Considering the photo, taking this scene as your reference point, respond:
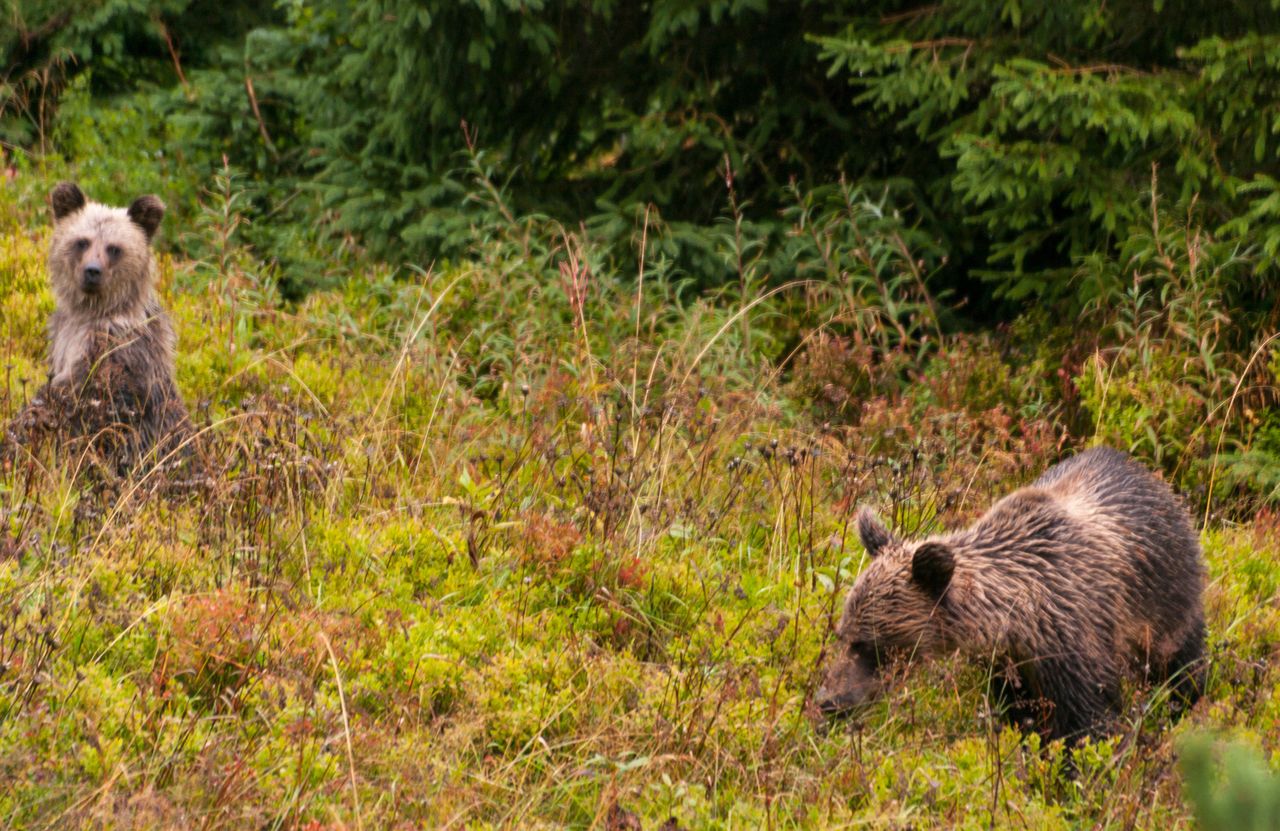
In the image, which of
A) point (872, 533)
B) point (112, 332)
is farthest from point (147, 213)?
point (872, 533)

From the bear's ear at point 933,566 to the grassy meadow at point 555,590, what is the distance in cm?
36

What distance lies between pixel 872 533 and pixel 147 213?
454 centimetres

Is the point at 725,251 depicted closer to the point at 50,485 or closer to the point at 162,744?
the point at 50,485

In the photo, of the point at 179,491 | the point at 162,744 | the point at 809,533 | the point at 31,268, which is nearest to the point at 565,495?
the point at 809,533

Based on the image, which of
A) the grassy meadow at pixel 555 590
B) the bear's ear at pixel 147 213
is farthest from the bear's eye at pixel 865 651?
the bear's ear at pixel 147 213

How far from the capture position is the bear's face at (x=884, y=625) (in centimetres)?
477

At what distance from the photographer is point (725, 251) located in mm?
9422

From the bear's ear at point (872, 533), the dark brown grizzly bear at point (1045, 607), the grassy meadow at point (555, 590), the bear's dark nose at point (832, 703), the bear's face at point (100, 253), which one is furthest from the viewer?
the bear's face at point (100, 253)

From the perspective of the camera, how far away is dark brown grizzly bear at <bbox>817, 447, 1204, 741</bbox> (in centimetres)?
485

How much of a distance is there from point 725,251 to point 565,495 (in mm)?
3546

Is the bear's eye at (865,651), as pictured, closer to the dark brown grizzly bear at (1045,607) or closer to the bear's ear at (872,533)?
the dark brown grizzly bear at (1045,607)

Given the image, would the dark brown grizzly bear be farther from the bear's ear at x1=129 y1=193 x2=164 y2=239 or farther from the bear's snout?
the bear's ear at x1=129 y1=193 x2=164 y2=239

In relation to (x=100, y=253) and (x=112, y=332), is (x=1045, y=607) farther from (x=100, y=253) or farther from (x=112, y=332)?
(x=100, y=253)

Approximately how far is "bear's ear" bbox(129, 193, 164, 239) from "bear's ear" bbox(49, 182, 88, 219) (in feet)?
0.97
